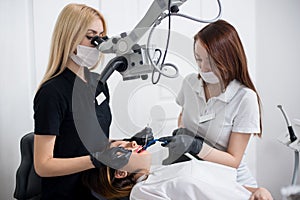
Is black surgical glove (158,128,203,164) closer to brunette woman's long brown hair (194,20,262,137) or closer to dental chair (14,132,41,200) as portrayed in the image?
brunette woman's long brown hair (194,20,262,137)

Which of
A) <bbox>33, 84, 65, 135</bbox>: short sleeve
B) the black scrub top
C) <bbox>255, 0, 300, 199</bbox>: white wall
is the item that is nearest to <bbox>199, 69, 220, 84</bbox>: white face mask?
the black scrub top

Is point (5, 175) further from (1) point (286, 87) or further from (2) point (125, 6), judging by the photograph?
(1) point (286, 87)

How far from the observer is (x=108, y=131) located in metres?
1.23

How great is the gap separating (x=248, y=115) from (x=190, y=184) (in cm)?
41

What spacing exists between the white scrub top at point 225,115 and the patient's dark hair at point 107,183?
29 centimetres

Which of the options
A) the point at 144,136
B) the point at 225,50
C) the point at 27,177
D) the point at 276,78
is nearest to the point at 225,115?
the point at 225,50

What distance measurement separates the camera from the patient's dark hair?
46.1 inches

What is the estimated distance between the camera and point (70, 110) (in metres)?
1.14

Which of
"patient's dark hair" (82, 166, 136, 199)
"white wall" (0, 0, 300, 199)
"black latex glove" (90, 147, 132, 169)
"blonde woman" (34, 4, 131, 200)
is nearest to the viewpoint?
"black latex glove" (90, 147, 132, 169)

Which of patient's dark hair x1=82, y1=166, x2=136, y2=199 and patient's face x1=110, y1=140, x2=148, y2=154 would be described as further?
patient's dark hair x1=82, y1=166, x2=136, y2=199

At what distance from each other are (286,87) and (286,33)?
0.32 m

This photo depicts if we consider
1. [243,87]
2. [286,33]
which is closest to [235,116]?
[243,87]

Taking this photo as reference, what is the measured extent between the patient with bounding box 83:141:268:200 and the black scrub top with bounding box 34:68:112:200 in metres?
0.07

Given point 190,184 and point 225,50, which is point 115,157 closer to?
point 190,184
